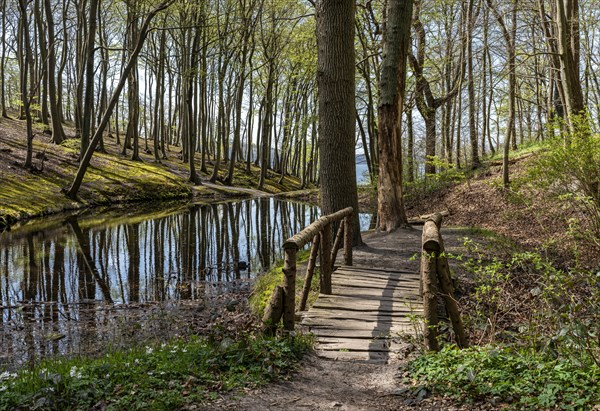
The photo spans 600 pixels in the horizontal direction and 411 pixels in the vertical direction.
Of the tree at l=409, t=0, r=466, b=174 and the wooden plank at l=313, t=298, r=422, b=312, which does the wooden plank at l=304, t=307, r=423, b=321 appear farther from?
the tree at l=409, t=0, r=466, b=174

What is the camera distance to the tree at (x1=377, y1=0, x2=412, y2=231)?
1135 cm

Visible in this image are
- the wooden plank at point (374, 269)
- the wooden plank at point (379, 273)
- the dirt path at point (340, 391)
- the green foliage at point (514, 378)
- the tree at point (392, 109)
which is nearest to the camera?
the green foliage at point (514, 378)

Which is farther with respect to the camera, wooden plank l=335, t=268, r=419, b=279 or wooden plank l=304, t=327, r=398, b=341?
wooden plank l=335, t=268, r=419, b=279

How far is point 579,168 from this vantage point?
27.2ft

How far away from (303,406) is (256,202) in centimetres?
2407

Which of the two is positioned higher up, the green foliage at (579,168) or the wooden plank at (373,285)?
the green foliage at (579,168)

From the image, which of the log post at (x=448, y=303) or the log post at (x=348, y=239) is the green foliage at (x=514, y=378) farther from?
the log post at (x=348, y=239)

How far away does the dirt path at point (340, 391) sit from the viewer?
3877 mm

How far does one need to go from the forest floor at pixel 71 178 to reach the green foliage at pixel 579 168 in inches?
622

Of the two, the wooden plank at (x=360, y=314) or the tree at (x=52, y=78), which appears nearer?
the wooden plank at (x=360, y=314)

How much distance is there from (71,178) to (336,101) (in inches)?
698

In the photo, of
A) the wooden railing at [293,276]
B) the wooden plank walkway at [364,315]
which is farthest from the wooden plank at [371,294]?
the wooden railing at [293,276]

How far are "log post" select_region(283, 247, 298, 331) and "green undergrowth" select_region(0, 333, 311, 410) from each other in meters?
0.18

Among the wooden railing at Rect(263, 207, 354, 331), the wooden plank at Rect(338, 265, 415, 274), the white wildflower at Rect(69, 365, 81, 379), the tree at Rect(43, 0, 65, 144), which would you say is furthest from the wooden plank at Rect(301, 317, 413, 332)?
the tree at Rect(43, 0, 65, 144)
